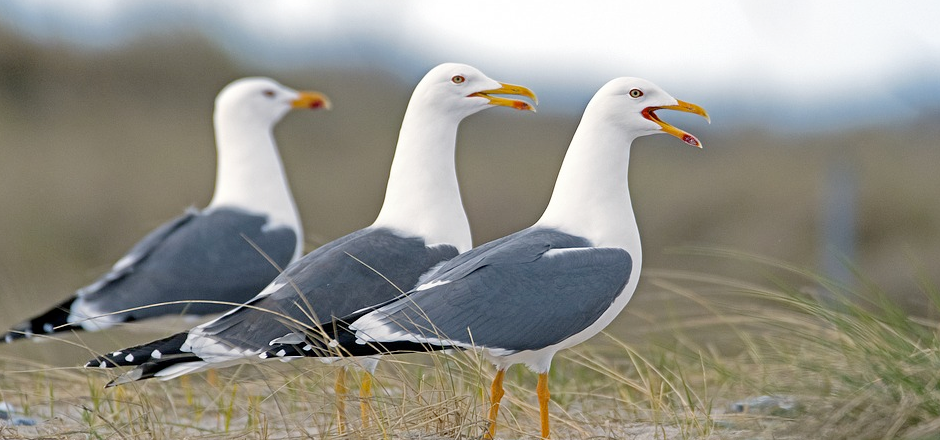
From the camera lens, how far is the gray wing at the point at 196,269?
6.52m

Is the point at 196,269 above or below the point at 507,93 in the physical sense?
below

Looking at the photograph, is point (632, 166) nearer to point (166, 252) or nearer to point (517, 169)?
point (517, 169)

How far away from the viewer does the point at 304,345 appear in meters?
4.25

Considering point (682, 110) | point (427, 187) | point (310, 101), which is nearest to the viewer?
point (682, 110)

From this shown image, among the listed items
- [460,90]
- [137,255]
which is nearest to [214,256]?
[137,255]

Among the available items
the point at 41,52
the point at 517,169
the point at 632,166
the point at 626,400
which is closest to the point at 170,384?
the point at 626,400

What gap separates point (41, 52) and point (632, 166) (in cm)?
931

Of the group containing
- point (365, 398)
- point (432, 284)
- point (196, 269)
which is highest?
point (432, 284)

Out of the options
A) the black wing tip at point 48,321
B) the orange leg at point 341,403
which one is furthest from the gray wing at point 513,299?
the black wing tip at point 48,321

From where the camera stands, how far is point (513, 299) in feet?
13.8

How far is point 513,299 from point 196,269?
2963 mm

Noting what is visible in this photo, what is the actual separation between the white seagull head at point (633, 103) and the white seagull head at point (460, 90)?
1.41 feet

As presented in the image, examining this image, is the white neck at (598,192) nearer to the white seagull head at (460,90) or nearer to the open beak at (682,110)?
the open beak at (682,110)

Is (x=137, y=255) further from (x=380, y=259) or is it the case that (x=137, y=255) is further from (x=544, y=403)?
(x=544, y=403)
